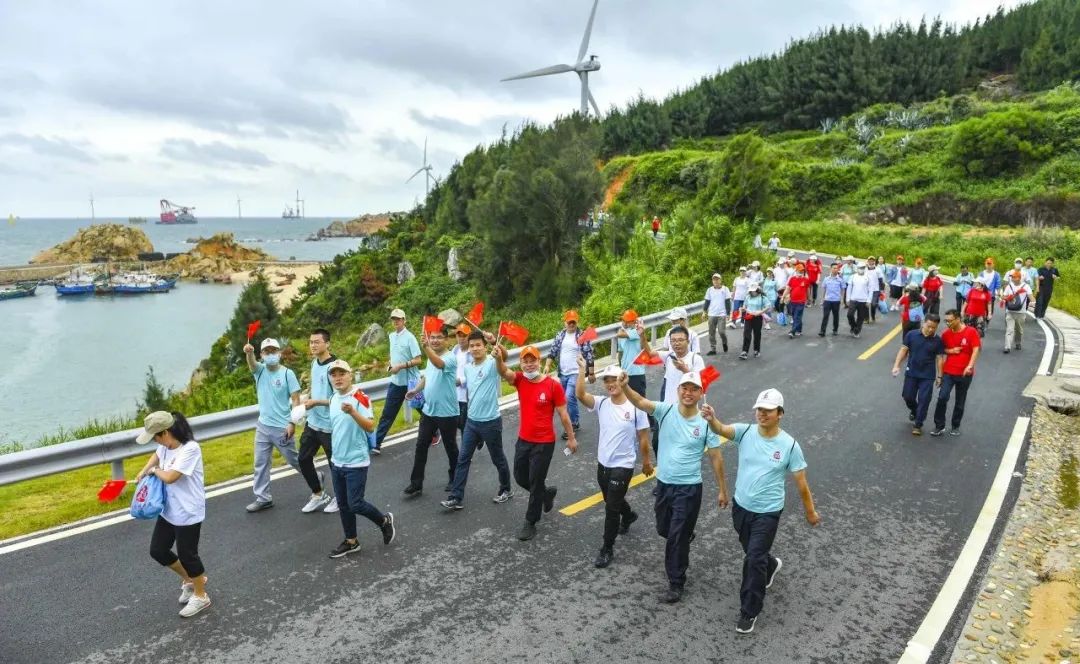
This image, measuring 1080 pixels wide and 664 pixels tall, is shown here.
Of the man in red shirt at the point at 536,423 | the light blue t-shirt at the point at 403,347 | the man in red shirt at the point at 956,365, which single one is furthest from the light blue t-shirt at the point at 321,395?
the man in red shirt at the point at 956,365

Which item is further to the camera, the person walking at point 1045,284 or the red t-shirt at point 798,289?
the person walking at point 1045,284

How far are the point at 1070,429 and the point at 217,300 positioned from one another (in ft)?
326

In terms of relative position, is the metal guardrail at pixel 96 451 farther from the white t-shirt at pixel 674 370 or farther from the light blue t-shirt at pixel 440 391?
the white t-shirt at pixel 674 370

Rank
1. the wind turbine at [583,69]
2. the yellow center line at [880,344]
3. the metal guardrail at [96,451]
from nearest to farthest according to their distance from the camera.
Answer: the metal guardrail at [96,451]
the yellow center line at [880,344]
the wind turbine at [583,69]

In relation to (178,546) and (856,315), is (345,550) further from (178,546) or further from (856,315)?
(856,315)

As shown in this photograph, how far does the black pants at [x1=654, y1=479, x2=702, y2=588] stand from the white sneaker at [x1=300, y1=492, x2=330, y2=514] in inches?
146

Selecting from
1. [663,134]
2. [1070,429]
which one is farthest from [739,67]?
[1070,429]

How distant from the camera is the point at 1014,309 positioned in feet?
49.6

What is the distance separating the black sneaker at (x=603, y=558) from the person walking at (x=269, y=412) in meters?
3.28

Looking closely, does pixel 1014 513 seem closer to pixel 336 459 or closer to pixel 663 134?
pixel 336 459

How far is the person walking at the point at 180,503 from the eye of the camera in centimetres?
536

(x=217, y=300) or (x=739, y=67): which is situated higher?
(x=739, y=67)

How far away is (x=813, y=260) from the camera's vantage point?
67.0 ft

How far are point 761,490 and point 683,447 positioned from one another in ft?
2.21
